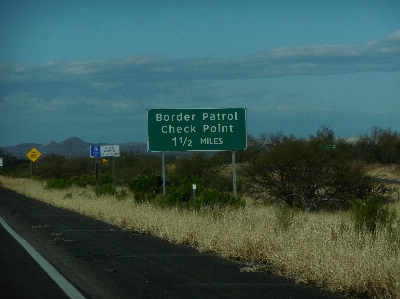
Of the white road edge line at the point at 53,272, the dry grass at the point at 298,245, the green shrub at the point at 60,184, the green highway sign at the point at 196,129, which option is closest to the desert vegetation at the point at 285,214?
the dry grass at the point at 298,245

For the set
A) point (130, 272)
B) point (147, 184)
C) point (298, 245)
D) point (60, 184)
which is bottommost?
point (60, 184)

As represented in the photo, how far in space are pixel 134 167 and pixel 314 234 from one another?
167 ft

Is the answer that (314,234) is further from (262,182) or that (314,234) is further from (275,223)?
(262,182)

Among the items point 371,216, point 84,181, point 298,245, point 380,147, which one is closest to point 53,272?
point 298,245

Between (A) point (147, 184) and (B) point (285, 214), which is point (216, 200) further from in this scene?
(A) point (147, 184)

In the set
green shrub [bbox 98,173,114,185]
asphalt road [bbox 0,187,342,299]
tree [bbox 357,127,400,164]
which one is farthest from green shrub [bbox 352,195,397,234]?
tree [bbox 357,127,400,164]

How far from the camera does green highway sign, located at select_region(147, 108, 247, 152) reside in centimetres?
2680

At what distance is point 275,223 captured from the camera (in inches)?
661

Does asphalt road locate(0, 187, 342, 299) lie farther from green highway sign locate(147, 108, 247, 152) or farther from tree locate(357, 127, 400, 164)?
tree locate(357, 127, 400, 164)

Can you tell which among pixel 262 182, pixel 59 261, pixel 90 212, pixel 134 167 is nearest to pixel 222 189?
pixel 262 182

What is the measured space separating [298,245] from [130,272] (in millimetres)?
3164

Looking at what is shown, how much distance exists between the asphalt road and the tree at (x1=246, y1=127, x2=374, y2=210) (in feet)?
49.8

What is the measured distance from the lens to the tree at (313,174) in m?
32.7

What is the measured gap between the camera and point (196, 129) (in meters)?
26.9
